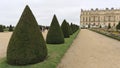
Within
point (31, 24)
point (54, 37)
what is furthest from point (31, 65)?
point (54, 37)

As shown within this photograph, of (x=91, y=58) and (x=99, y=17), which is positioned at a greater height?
(x=99, y=17)

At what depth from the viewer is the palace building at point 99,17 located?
4232 inches

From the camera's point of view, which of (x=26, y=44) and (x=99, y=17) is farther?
(x=99, y=17)

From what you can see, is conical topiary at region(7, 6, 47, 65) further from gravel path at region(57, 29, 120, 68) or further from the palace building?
the palace building

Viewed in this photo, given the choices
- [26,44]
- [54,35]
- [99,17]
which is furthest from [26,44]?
[99,17]

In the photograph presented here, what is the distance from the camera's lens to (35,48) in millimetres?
7137

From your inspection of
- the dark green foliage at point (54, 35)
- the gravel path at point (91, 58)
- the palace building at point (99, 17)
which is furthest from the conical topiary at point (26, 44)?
the palace building at point (99, 17)

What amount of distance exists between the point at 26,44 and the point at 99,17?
353 ft

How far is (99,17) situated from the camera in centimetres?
11125

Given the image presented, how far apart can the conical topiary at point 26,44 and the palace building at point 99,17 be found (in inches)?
3953

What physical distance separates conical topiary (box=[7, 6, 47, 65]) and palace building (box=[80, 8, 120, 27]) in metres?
100

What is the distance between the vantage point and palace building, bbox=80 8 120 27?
4232 inches

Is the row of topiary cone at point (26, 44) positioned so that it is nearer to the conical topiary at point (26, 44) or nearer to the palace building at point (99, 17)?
the conical topiary at point (26, 44)

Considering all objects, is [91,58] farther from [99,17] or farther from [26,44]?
[99,17]
